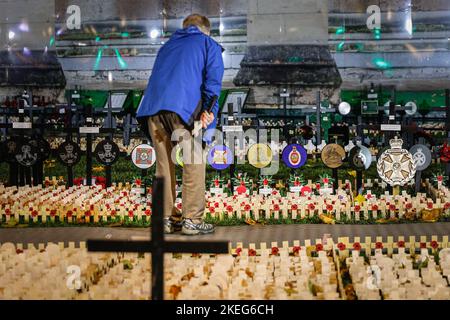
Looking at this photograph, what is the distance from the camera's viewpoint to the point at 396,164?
815 cm

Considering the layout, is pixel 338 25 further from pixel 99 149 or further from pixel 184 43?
pixel 184 43

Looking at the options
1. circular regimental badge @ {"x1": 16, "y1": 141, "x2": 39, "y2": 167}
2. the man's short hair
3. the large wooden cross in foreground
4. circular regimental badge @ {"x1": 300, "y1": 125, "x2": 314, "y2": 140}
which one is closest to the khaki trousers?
the man's short hair

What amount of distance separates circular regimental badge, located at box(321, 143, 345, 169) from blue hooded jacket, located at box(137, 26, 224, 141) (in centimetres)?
317

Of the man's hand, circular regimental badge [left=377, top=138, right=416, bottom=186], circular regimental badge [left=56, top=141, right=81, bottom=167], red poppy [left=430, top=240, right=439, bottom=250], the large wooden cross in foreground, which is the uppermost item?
the man's hand

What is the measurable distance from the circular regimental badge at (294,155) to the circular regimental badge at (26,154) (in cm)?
296

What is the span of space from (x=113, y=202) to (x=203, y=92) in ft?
8.22

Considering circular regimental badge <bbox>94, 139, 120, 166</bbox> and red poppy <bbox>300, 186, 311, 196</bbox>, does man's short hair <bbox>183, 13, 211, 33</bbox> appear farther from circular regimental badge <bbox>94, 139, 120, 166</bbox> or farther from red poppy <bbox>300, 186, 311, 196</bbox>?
circular regimental badge <bbox>94, 139, 120, 166</bbox>

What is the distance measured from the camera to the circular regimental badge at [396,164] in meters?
8.12

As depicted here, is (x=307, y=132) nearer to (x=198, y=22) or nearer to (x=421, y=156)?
(x=421, y=156)

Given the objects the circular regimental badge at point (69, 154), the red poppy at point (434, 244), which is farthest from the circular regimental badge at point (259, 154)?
the red poppy at point (434, 244)

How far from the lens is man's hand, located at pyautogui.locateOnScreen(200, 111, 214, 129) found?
5789 mm

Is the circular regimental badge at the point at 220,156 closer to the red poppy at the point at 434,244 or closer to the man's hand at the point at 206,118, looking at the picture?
the man's hand at the point at 206,118

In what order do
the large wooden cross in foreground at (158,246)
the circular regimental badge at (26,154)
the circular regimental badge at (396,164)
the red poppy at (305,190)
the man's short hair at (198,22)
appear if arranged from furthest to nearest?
the circular regimental badge at (26,154) < the red poppy at (305,190) < the circular regimental badge at (396,164) < the man's short hair at (198,22) < the large wooden cross in foreground at (158,246)

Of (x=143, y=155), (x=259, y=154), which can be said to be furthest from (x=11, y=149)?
(x=259, y=154)
